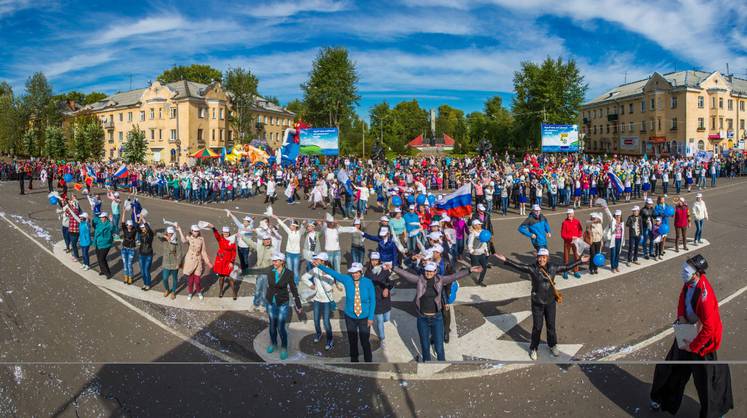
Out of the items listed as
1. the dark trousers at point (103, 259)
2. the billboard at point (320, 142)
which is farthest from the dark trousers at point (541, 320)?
the billboard at point (320, 142)

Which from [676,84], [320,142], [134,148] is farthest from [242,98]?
[676,84]

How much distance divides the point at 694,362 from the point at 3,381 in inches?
352

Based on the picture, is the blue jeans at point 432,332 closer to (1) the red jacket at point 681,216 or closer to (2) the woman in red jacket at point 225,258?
(2) the woman in red jacket at point 225,258

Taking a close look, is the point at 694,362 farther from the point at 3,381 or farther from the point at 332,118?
the point at 332,118

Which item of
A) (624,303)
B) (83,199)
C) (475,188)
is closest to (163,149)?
(83,199)

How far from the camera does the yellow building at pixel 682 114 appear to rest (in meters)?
59.4

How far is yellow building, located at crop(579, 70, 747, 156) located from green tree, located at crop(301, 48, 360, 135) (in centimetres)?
3697

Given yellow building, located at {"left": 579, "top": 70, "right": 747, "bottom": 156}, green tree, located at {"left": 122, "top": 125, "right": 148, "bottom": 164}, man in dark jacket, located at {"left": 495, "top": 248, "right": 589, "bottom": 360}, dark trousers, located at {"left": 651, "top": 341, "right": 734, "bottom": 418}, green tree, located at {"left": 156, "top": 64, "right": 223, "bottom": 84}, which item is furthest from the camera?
green tree, located at {"left": 156, "top": 64, "right": 223, "bottom": 84}

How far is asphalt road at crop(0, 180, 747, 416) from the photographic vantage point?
20.4 ft

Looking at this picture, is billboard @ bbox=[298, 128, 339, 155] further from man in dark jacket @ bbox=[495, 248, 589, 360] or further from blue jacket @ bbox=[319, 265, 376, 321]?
man in dark jacket @ bbox=[495, 248, 589, 360]

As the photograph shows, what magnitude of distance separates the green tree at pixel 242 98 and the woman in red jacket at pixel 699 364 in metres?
65.0

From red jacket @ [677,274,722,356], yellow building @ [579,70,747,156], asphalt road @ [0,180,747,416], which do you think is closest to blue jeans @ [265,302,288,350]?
asphalt road @ [0,180,747,416]

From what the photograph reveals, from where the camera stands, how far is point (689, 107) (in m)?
59.0

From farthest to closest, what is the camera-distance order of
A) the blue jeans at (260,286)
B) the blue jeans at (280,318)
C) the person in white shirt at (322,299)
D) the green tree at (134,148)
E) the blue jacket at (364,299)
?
the green tree at (134,148)
the blue jeans at (260,286)
the person in white shirt at (322,299)
the blue jeans at (280,318)
the blue jacket at (364,299)
